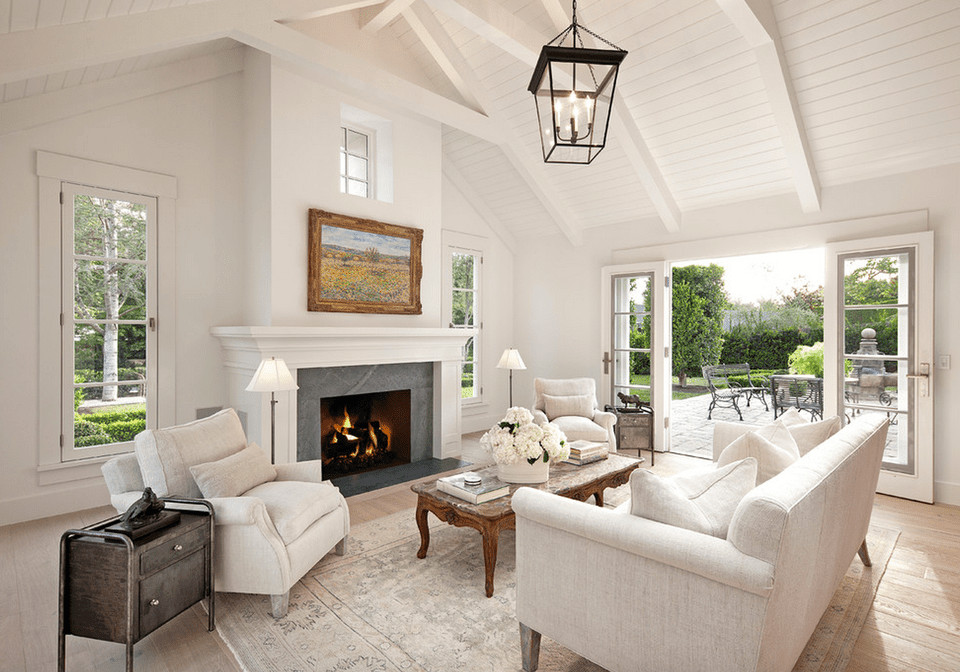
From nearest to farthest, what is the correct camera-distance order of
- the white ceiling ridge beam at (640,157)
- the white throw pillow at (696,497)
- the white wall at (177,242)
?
the white throw pillow at (696,497) < the white wall at (177,242) < the white ceiling ridge beam at (640,157)

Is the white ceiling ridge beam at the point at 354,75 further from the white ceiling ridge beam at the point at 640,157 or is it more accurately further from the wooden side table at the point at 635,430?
the wooden side table at the point at 635,430

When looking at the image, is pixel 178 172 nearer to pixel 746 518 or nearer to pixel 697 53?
pixel 697 53

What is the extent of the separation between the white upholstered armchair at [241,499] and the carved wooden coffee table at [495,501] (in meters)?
0.52

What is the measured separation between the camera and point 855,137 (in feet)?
13.2

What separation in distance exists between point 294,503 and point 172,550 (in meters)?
0.60

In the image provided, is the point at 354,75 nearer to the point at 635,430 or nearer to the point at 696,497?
the point at 696,497

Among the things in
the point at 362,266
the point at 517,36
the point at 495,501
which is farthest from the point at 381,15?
the point at 495,501

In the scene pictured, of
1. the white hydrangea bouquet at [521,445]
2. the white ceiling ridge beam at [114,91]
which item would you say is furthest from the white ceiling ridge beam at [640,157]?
the white hydrangea bouquet at [521,445]

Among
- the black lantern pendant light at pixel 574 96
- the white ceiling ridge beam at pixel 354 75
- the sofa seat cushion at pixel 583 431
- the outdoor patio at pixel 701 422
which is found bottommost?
the outdoor patio at pixel 701 422

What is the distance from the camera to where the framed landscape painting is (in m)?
4.29

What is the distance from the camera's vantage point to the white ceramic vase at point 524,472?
3.05 meters

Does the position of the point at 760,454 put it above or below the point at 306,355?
below

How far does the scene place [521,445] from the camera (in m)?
2.99

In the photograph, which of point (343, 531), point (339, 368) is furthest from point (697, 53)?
point (343, 531)
